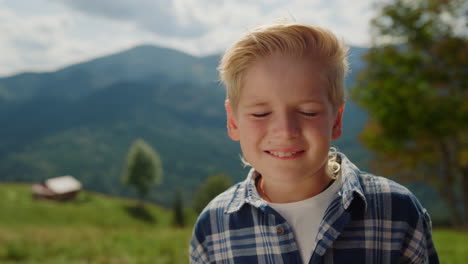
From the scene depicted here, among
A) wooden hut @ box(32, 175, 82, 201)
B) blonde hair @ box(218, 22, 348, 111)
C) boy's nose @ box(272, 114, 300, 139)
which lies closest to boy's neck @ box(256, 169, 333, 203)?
boy's nose @ box(272, 114, 300, 139)

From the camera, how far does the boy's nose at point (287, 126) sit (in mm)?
1828

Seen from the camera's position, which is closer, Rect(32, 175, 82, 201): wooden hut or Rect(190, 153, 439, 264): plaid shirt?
Rect(190, 153, 439, 264): plaid shirt

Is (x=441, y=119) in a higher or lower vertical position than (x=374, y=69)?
lower

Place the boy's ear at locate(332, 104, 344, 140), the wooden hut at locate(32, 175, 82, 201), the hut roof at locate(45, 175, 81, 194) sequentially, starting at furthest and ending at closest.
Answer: the hut roof at locate(45, 175, 81, 194)
the wooden hut at locate(32, 175, 82, 201)
the boy's ear at locate(332, 104, 344, 140)

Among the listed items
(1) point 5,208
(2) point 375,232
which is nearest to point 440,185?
(2) point 375,232

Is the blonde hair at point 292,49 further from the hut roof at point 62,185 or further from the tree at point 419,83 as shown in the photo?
the hut roof at point 62,185

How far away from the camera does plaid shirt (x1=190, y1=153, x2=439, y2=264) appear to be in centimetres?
190

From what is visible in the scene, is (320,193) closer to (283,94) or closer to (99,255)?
(283,94)

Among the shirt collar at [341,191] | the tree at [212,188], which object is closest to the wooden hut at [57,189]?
the tree at [212,188]

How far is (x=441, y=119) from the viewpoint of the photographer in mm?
15961

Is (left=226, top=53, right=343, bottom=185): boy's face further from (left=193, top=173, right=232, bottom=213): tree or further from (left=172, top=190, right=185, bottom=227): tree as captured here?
(left=172, top=190, right=185, bottom=227): tree

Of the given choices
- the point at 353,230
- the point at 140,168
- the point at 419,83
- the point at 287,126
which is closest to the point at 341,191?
the point at 353,230

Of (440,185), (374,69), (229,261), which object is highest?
(374,69)

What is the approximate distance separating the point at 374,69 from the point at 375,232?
55.8ft
